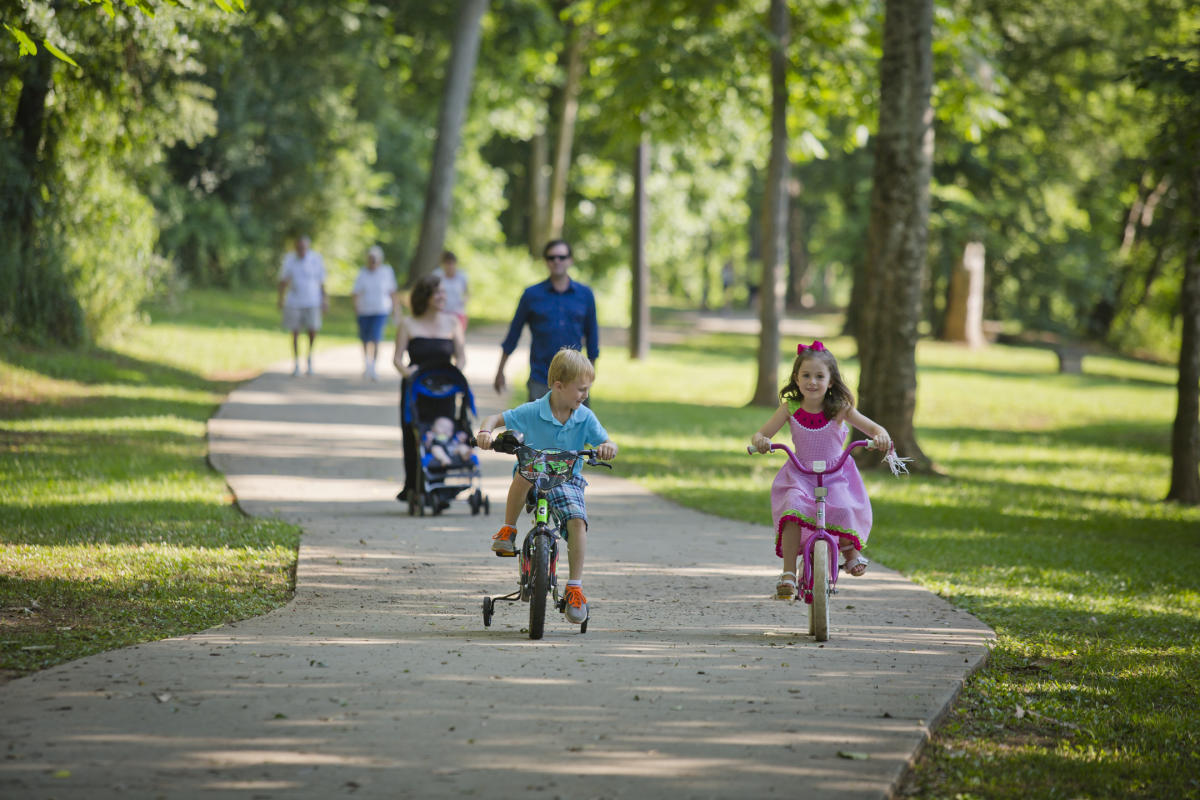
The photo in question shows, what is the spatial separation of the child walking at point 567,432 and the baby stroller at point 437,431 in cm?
411

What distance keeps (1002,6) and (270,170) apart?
22.1m

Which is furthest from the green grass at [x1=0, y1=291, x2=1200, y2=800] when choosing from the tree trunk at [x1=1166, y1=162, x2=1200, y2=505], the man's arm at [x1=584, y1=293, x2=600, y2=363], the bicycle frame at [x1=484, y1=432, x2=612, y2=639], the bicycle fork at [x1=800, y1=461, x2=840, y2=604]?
the man's arm at [x1=584, y1=293, x2=600, y2=363]

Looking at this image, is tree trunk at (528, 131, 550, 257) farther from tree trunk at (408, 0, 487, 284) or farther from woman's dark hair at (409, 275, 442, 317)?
woman's dark hair at (409, 275, 442, 317)

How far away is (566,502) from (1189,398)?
36.5ft

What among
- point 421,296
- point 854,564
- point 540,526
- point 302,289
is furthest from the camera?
point 302,289

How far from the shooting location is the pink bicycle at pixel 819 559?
22.3 feet

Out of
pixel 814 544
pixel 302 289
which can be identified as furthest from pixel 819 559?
pixel 302 289

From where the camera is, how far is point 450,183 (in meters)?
25.5

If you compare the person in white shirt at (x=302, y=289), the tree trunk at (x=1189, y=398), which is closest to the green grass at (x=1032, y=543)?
the tree trunk at (x=1189, y=398)

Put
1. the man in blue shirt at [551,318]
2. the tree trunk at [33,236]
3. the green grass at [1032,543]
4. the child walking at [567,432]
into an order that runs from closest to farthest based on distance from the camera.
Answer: the green grass at [1032,543]
the child walking at [567,432]
the man in blue shirt at [551,318]
the tree trunk at [33,236]

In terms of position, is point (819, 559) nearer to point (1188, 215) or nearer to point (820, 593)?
point (820, 593)

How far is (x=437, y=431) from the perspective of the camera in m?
11.1

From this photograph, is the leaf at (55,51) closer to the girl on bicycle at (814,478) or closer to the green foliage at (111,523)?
the green foliage at (111,523)

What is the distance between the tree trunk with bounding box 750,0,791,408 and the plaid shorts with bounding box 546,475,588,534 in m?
15.2
